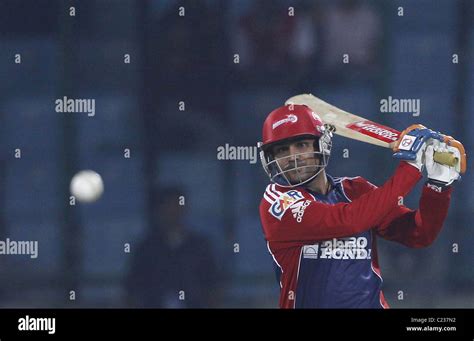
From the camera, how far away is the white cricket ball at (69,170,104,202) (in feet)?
24.6

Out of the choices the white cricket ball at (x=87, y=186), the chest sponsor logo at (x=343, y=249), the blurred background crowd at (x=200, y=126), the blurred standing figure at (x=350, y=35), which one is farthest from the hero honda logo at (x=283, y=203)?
the white cricket ball at (x=87, y=186)

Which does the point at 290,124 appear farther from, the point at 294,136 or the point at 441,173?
the point at 441,173

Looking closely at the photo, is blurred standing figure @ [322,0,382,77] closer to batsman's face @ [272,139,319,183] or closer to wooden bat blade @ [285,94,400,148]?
wooden bat blade @ [285,94,400,148]

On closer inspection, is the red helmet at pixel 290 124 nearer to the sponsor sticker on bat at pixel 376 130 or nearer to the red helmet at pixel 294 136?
the red helmet at pixel 294 136

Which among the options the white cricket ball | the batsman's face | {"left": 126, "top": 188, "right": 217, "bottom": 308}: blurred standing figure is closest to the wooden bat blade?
the batsman's face

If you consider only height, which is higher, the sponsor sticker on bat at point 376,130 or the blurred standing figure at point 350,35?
the blurred standing figure at point 350,35

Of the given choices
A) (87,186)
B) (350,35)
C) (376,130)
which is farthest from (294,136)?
(87,186)

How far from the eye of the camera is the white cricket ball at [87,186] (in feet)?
24.6

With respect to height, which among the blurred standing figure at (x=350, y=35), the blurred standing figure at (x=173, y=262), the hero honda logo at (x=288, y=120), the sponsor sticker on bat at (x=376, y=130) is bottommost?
the blurred standing figure at (x=173, y=262)

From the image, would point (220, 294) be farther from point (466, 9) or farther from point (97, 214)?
point (466, 9)

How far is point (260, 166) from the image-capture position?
748 centimetres

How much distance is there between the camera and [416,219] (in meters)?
7.41

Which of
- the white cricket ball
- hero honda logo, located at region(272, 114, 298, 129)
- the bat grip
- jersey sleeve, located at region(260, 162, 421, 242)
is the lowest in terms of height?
jersey sleeve, located at region(260, 162, 421, 242)

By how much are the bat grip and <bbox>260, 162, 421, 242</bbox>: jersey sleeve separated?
132mm
